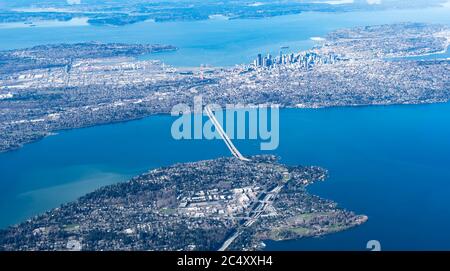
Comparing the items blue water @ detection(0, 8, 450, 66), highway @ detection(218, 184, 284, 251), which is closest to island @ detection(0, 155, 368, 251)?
highway @ detection(218, 184, 284, 251)

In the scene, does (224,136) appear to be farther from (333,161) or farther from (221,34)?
(221,34)

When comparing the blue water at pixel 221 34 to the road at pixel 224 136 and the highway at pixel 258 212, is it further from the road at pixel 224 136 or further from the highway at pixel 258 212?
the highway at pixel 258 212

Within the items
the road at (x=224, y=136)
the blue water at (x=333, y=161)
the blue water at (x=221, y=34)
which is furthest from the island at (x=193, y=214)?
the blue water at (x=221, y=34)
